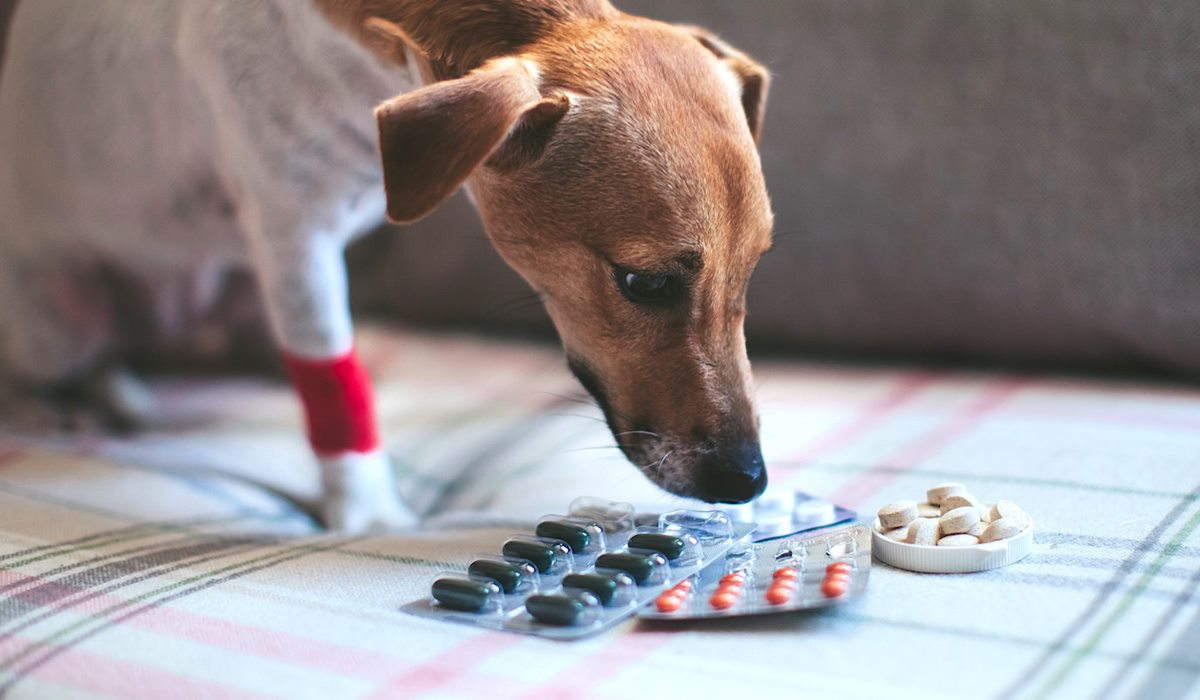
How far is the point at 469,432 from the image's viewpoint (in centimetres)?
197

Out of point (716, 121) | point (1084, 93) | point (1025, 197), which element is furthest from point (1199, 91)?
point (716, 121)

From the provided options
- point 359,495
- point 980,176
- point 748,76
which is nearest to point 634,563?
point 359,495

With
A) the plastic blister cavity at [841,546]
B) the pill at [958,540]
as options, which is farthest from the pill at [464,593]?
the pill at [958,540]

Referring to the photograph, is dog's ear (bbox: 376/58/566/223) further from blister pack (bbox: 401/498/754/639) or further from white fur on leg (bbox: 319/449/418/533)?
white fur on leg (bbox: 319/449/418/533)

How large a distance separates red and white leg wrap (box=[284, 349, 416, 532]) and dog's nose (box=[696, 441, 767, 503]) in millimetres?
519

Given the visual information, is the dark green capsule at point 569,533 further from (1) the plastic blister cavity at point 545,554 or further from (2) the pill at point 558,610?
(2) the pill at point 558,610

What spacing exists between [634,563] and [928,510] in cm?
35

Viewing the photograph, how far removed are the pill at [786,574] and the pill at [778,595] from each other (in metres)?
0.03

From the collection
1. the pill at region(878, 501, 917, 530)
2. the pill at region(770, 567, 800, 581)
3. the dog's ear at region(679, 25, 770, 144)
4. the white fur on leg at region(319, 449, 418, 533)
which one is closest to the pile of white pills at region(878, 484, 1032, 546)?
the pill at region(878, 501, 917, 530)

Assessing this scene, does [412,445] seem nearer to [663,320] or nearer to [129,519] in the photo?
[129,519]

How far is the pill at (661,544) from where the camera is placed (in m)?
1.17

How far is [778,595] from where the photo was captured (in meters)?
1.07

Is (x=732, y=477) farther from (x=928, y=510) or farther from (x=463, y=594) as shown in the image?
(x=463, y=594)

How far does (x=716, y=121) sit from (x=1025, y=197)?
80cm
